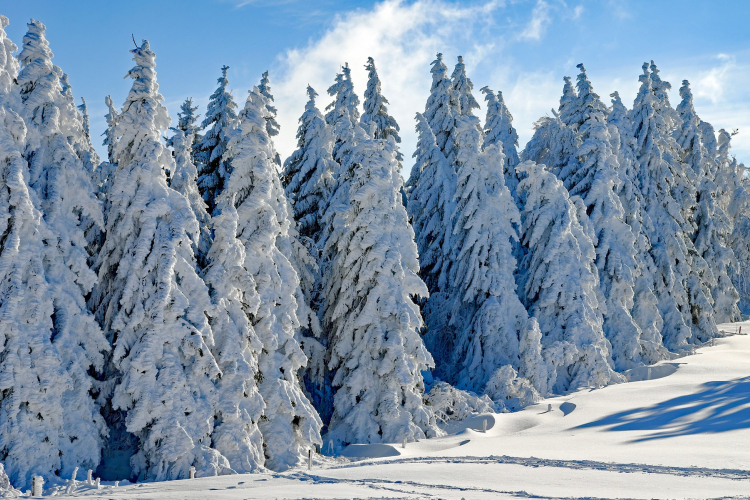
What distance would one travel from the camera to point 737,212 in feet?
197

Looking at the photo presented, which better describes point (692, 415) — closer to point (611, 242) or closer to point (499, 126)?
point (611, 242)

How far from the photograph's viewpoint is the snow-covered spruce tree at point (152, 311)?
19.5 metres

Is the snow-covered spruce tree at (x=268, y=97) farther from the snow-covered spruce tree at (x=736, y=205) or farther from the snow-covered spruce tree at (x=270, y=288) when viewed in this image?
the snow-covered spruce tree at (x=736, y=205)

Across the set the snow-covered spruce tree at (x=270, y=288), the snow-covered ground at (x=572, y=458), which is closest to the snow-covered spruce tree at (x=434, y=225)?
the snow-covered ground at (x=572, y=458)

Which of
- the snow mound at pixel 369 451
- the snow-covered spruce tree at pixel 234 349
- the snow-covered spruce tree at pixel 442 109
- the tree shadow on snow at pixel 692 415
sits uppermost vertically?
the snow-covered spruce tree at pixel 442 109

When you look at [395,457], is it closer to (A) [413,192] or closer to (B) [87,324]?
(B) [87,324]

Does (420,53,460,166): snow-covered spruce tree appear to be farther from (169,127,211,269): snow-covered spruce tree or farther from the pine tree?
(169,127,211,269): snow-covered spruce tree

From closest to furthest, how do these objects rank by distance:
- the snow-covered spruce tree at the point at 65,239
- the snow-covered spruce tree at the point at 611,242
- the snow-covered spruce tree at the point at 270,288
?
the snow-covered spruce tree at the point at 65,239 → the snow-covered spruce tree at the point at 270,288 → the snow-covered spruce tree at the point at 611,242

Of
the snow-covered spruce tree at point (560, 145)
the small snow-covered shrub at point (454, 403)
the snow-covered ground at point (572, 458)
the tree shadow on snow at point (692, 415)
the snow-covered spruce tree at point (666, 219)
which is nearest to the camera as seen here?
the snow-covered ground at point (572, 458)

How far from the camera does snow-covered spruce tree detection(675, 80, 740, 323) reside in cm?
4594

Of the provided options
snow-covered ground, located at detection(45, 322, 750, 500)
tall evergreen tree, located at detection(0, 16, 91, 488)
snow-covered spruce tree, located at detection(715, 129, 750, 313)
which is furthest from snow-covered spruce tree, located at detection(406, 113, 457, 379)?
snow-covered spruce tree, located at detection(715, 129, 750, 313)

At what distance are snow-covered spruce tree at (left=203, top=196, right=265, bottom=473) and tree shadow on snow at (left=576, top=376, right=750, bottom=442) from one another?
1270 cm

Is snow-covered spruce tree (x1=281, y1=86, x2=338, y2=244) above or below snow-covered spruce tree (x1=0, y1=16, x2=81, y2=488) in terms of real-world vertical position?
above

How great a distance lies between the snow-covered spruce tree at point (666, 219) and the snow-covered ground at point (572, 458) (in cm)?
869
